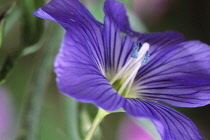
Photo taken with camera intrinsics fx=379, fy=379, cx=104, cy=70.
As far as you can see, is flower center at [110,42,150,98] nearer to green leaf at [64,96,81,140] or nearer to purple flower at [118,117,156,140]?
green leaf at [64,96,81,140]

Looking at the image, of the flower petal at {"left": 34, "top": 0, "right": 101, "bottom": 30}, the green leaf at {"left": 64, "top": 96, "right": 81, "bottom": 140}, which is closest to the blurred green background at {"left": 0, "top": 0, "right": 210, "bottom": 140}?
the green leaf at {"left": 64, "top": 96, "right": 81, "bottom": 140}

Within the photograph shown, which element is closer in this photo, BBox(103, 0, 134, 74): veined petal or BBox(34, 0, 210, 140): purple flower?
BBox(34, 0, 210, 140): purple flower

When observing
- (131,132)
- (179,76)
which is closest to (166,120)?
(179,76)

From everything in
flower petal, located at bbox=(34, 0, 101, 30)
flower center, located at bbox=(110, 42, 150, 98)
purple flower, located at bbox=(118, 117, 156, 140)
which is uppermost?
flower petal, located at bbox=(34, 0, 101, 30)

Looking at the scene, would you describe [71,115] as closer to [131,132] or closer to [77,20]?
[77,20]

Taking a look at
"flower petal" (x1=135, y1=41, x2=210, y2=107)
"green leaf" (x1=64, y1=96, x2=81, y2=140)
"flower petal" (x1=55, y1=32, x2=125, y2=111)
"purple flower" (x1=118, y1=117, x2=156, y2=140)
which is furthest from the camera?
"purple flower" (x1=118, y1=117, x2=156, y2=140)

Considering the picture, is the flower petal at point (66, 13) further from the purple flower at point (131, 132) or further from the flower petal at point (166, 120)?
the purple flower at point (131, 132)

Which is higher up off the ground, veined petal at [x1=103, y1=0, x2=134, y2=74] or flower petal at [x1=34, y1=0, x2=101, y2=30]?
flower petal at [x1=34, y1=0, x2=101, y2=30]

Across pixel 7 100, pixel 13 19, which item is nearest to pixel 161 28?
pixel 7 100
